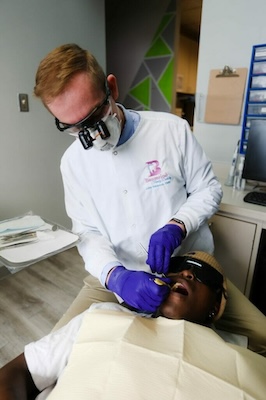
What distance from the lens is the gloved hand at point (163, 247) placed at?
0.94m

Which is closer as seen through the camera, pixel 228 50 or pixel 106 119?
pixel 106 119

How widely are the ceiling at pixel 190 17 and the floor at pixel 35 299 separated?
341cm

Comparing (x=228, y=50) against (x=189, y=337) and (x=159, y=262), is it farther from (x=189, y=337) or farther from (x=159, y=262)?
(x=189, y=337)

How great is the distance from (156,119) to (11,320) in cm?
168

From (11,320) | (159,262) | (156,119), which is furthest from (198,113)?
(11,320)

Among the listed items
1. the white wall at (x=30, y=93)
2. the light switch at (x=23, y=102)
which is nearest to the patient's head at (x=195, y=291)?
the white wall at (x=30, y=93)

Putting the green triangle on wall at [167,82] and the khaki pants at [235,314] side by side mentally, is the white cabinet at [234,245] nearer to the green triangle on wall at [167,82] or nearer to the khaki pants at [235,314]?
the khaki pants at [235,314]

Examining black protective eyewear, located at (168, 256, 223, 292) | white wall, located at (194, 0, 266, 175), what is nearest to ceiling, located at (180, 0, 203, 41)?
white wall, located at (194, 0, 266, 175)

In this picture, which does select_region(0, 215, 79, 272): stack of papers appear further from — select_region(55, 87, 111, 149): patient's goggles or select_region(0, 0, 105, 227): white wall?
select_region(0, 0, 105, 227): white wall

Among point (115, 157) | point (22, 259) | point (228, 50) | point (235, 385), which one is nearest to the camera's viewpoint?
point (235, 385)

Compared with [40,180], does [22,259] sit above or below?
above

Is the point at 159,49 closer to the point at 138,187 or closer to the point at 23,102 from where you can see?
the point at 23,102

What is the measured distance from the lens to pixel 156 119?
1.11 m

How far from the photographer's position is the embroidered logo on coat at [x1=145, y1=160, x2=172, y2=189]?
3.51ft
